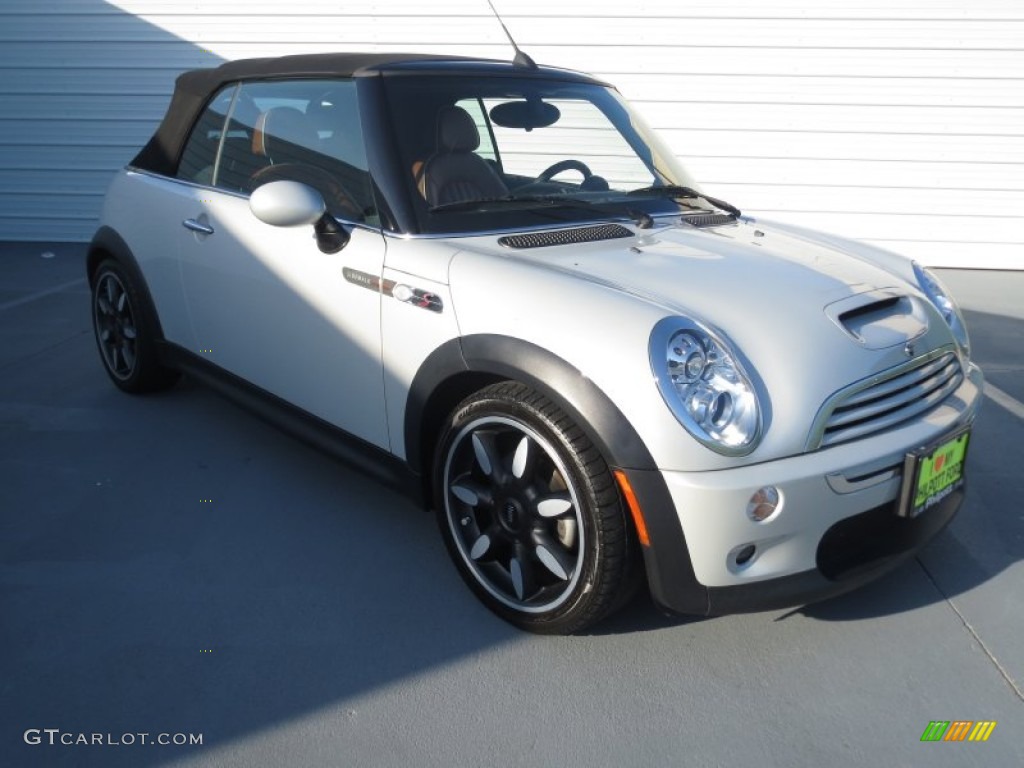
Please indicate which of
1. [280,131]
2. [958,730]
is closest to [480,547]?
[958,730]

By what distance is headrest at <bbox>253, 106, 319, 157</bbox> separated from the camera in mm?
2975

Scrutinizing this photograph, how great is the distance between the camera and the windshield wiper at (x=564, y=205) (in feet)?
8.75

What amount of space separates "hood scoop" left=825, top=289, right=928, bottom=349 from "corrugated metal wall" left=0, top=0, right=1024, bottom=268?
17.6 feet

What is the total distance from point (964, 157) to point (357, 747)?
7.39 meters

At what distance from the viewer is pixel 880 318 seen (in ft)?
7.59

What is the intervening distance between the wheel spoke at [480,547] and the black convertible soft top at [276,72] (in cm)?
152

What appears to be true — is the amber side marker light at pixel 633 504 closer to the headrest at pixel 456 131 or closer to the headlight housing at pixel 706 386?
the headlight housing at pixel 706 386

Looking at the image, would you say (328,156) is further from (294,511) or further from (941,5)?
(941,5)

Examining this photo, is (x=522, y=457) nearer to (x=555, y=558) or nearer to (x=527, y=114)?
(x=555, y=558)

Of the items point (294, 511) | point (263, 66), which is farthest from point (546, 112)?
point (294, 511)

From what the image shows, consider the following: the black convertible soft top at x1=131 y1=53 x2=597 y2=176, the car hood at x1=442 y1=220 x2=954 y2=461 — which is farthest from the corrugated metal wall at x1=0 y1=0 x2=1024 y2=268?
the car hood at x1=442 y1=220 x2=954 y2=461

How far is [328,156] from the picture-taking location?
2.85 metres

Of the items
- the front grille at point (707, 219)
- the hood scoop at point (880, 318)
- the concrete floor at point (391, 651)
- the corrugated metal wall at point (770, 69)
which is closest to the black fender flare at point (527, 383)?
the concrete floor at point (391, 651)

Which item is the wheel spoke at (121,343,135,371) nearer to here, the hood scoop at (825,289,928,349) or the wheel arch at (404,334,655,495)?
the wheel arch at (404,334,655,495)
